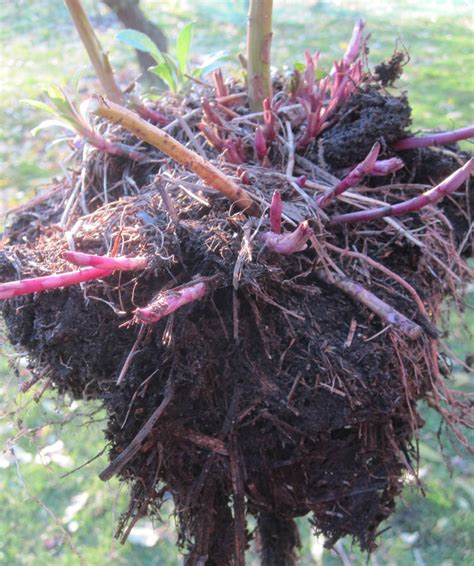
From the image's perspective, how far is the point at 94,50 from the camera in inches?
43.1

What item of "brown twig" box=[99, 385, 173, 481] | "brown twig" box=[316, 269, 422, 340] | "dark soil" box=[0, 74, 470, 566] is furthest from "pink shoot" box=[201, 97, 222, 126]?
"brown twig" box=[99, 385, 173, 481]

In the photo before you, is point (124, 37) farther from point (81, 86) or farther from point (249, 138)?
point (81, 86)

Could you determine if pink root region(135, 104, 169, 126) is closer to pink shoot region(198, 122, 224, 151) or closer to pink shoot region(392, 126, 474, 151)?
pink shoot region(198, 122, 224, 151)

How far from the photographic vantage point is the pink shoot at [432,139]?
1011 mm

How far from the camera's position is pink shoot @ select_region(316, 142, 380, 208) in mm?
765

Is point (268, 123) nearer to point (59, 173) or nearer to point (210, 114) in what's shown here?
point (210, 114)

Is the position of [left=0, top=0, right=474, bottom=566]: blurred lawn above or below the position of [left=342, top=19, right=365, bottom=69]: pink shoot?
below

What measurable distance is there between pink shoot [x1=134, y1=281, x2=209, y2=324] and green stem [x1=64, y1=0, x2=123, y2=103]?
1.97 feet

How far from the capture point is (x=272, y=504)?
90cm

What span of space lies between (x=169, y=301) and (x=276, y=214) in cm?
20

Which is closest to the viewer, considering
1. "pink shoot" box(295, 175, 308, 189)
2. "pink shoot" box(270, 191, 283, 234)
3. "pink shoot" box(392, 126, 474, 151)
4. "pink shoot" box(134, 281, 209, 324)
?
"pink shoot" box(134, 281, 209, 324)

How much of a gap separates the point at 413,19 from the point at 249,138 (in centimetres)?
527

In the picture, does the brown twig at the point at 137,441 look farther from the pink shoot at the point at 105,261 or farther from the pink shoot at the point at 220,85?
the pink shoot at the point at 220,85

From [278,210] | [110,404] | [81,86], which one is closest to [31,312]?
[110,404]
